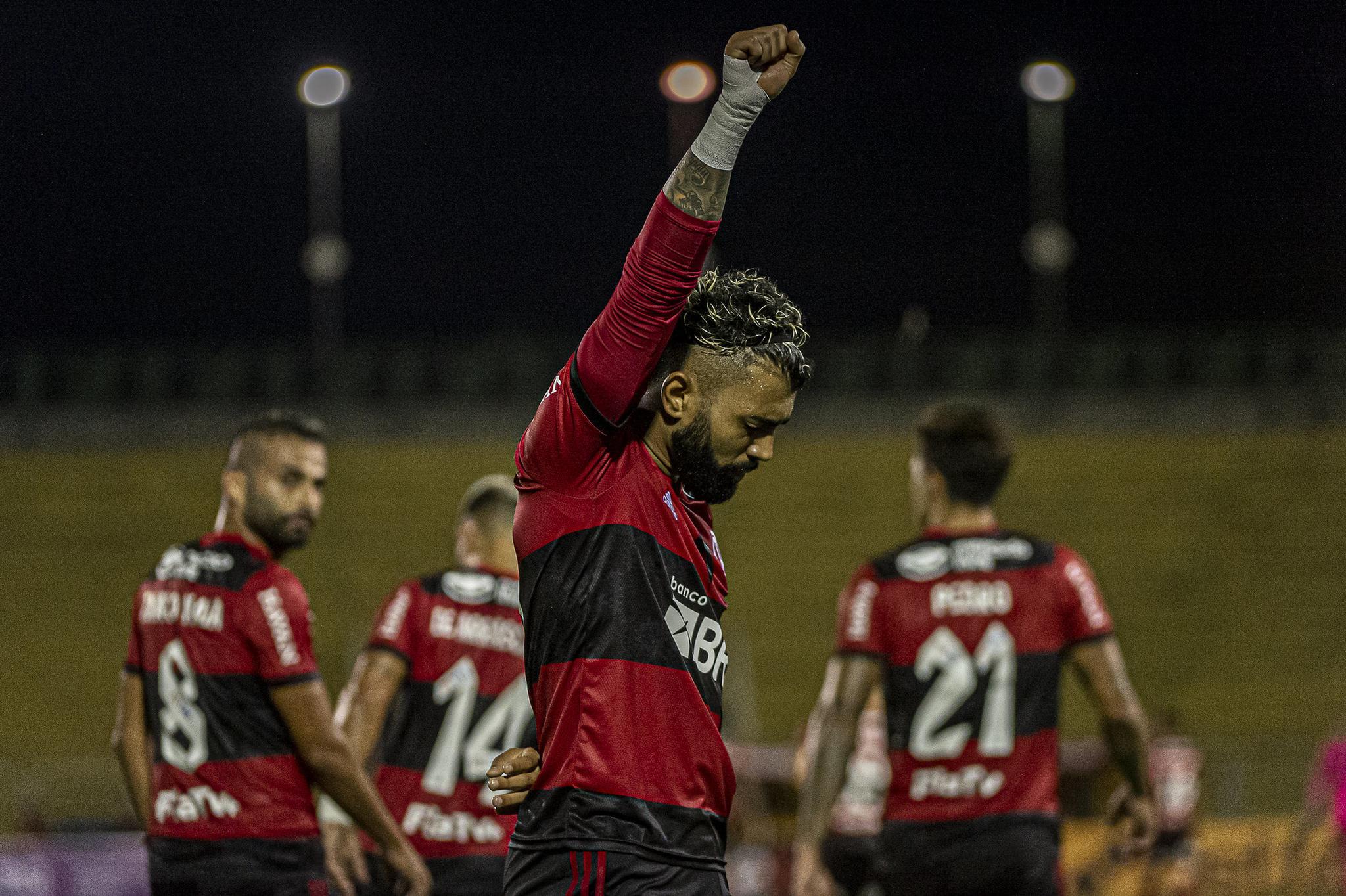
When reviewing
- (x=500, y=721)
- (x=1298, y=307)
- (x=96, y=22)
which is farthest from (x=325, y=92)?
(x=500, y=721)

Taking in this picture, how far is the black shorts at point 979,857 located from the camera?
18.5ft

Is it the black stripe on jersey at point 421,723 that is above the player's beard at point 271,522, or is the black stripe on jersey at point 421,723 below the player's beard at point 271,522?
below

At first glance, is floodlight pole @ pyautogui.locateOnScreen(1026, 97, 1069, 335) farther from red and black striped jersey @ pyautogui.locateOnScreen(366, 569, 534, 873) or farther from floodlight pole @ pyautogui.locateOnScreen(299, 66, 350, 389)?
red and black striped jersey @ pyautogui.locateOnScreen(366, 569, 534, 873)

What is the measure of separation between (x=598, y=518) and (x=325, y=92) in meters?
25.7

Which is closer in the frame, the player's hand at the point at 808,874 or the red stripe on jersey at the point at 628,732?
the red stripe on jersey at the point at 628,732

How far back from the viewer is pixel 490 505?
6.54 meters

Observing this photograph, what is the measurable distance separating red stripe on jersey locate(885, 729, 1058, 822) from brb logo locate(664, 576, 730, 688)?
2572 millimetres

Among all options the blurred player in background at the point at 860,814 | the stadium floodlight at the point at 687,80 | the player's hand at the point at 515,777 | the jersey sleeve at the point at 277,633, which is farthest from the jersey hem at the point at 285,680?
the stadium floodlight at the point at 687,80

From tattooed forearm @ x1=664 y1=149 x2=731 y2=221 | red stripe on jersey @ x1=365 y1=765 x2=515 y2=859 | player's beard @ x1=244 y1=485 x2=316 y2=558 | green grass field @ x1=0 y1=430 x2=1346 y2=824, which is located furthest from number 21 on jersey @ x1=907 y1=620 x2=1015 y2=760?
green grass field @ x1=0 y1=430 x2=1346 y2=824

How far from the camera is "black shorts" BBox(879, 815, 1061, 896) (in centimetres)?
563

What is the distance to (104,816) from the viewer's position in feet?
58.5

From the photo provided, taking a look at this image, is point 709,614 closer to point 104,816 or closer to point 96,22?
point 96,22

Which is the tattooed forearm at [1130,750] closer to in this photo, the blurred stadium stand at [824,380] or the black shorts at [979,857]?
the black shorts at [979,857]

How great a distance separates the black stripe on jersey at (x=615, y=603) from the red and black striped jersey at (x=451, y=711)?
3.00m
